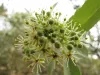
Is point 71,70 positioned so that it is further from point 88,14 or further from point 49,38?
point 88,14

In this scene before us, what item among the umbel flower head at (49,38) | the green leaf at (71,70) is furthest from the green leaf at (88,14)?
the green leaf at (71,70)

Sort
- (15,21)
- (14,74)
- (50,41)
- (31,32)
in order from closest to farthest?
(50,41) < (31,32) < (15,21) < (14,74)

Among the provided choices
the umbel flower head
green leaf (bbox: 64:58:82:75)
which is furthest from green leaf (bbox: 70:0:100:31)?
green leaf (bbox: 64:58:82:75)

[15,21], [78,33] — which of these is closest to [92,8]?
[78,33]

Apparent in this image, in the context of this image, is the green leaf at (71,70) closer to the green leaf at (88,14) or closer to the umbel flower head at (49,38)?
the umbel flower head at (49,38)

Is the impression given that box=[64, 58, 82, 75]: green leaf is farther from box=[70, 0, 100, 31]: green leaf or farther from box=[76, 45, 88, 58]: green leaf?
box=[70, 0, 100, 31]: green leaf

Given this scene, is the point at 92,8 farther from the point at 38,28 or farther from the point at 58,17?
the point at 38,28

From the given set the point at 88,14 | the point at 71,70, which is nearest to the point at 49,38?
the point at 71,70

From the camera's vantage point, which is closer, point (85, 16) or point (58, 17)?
point (58, 17)
